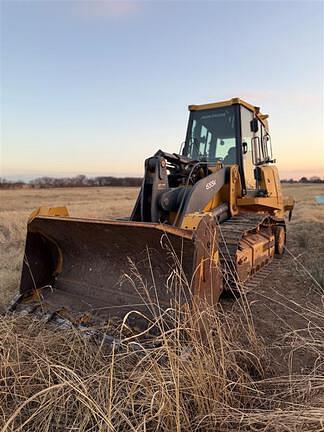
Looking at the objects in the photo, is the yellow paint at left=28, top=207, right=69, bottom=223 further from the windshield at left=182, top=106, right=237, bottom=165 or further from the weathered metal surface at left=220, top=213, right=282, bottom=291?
the windshield at left=182, top=106, right=237, bottom=165

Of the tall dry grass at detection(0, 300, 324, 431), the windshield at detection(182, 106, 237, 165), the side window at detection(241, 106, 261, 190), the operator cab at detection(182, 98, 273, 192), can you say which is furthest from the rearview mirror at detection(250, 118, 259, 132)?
the tall dry grass at detection(0, 300, 324, 431)

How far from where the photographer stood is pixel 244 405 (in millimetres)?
2506

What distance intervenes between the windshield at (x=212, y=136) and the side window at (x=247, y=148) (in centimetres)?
17

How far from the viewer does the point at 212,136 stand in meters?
6.77

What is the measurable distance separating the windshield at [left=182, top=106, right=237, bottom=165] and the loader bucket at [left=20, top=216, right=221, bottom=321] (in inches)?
122

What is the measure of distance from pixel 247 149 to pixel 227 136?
43 cm

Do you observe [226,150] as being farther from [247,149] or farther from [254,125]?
[254,125]

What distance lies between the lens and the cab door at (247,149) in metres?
6.46

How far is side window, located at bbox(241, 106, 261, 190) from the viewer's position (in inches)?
255

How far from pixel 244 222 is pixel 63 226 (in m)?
2.58

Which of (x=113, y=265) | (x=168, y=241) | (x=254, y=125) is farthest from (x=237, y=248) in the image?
(x=254, y=125)

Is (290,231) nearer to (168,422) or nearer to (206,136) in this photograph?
(206,136)

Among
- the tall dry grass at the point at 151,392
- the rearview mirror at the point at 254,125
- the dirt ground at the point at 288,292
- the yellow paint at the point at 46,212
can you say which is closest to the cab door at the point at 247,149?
the rearview mirror at the point at 254,125

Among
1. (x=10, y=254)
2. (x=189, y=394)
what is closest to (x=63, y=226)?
(x=189, y=394)
